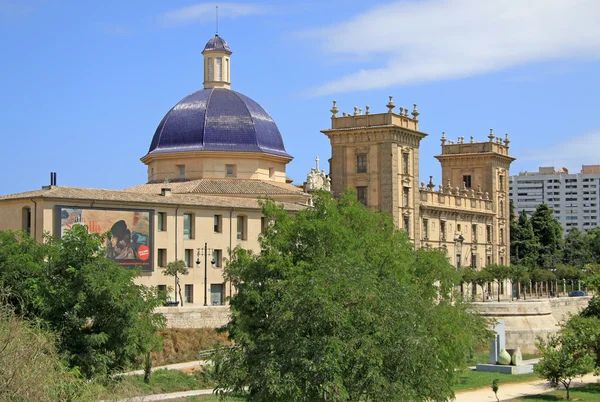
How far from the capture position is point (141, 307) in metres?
35.8

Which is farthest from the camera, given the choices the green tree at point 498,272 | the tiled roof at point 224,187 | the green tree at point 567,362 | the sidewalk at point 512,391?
the green tree at point 498,272

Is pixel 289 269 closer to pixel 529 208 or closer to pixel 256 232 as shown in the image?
pixel 256 232

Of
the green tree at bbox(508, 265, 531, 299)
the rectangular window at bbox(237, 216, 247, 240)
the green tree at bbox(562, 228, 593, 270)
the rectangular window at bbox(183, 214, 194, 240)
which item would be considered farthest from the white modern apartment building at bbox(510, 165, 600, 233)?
the rectangular window at bbox(183, 214, 194, 240)

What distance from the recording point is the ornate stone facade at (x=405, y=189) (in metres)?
70.6

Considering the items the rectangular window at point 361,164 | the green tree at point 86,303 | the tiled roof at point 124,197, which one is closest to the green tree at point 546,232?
the rectangular window at point 361,164

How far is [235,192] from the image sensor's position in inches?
2440

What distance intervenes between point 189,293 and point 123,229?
16.9ft

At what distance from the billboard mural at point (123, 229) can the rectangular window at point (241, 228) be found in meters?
5.86

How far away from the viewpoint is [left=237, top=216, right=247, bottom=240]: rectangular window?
53312 mm

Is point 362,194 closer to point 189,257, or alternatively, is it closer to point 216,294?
point 216,294

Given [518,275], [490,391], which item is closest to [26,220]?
[490,391]

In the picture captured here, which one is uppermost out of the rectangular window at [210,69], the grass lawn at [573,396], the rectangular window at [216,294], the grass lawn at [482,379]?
the rectangular window at [210,69]

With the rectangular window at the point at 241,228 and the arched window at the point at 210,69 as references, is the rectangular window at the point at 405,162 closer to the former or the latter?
the arched window at the point at 210,69

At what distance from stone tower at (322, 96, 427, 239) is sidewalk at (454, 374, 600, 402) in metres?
27.4
